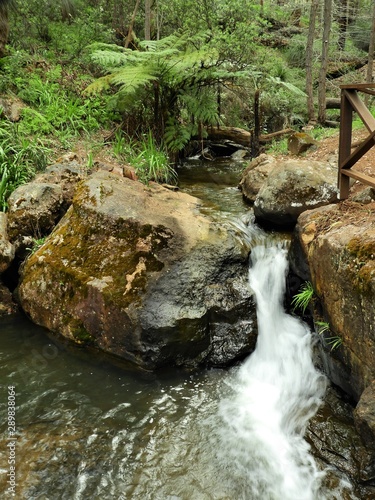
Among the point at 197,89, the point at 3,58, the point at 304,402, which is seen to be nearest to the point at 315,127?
the point at 197,89

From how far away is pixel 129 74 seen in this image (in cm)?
775

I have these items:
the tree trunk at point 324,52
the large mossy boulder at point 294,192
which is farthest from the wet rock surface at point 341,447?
the tree trunk at point 324,52

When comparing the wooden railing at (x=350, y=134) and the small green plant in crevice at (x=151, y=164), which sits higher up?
the wooden railing at (x=350, y=134)

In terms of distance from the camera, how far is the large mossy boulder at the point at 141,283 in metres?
4.64

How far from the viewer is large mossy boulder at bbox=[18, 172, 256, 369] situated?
15.2 feet

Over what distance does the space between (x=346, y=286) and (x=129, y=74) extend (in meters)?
6.28

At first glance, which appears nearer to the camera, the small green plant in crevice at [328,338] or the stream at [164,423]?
the stream at [164,423]

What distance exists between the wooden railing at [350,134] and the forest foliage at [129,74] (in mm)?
4243

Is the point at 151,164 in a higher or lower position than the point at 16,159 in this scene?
lower

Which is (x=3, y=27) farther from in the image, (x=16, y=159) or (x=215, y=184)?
(x=215, y=184)

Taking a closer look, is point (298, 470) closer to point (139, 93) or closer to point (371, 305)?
point (371, 305)

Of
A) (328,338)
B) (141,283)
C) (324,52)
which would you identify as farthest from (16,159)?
(324,52)

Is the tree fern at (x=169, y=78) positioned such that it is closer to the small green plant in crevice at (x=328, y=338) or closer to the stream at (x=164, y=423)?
the stream at (x=164, y=423)

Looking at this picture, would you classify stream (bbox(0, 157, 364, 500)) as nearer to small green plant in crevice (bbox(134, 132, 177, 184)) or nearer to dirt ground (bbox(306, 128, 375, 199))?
dirt ground (bbox(306, 128, 375, 199))
